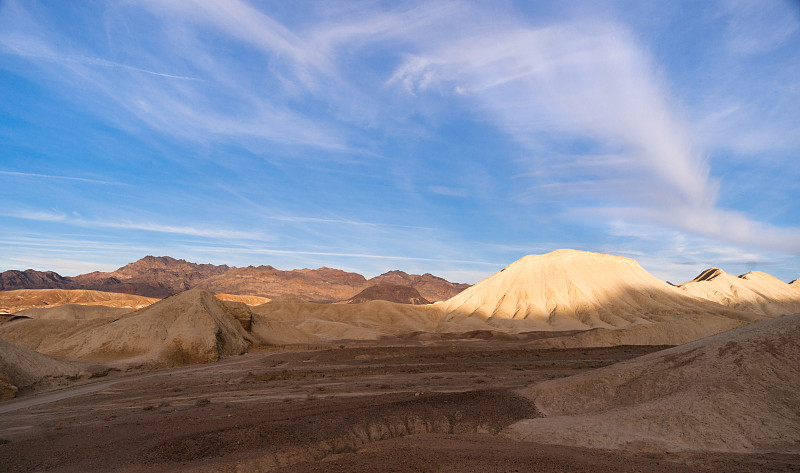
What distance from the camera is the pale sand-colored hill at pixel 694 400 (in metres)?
8.60

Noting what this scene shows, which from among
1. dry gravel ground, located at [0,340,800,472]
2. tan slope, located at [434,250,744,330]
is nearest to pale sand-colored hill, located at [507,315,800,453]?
dry gravel ground, located at [0,340,800,472]

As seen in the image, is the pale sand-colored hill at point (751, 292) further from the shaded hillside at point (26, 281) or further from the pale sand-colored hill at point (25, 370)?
the shaded hillside at point (26, 281)

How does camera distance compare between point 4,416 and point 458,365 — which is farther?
point 458,365

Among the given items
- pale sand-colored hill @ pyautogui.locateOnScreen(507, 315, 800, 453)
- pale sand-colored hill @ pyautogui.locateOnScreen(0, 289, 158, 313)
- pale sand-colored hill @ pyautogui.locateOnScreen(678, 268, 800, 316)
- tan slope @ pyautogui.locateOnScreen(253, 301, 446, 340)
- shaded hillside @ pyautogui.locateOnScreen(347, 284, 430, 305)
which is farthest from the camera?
shaded hillside @ pyautogui.locateOnScreen(347, 284, 430, 305)

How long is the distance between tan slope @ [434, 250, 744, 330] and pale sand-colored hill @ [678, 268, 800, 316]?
1796 centimetres

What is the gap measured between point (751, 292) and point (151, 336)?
4231 inches

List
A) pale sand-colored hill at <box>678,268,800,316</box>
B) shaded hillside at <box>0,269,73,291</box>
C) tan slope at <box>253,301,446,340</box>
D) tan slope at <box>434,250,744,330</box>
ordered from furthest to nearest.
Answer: shaded hillside at <box>0,269,73,291</box> → pale sand-colored hill at <box>678,268,800,316</box> → tan slope at <box>253,301,446,340</box> → tan slope at <box>434,250,744,330</box>

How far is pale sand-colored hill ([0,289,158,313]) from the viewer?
99931mm

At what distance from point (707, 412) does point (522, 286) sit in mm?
70788

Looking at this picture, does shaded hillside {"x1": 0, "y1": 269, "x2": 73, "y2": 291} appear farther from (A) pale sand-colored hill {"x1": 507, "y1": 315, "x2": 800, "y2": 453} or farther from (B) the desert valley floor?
(A) pale sand-colored hill {"x1": 507, "y1": 315, "x2": 800, "y2": 453}

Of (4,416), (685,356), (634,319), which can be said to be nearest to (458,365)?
(685,356)

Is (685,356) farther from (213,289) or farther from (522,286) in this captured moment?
(213,289)

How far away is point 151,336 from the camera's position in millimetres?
29594

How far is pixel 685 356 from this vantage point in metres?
11.9
